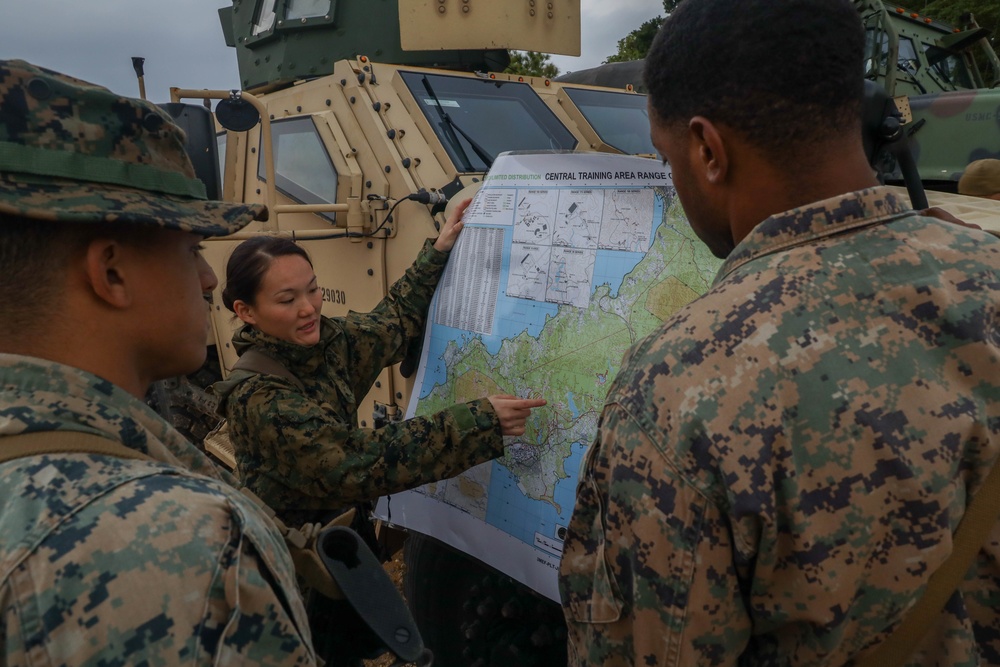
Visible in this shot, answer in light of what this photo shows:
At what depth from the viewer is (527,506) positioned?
184cm

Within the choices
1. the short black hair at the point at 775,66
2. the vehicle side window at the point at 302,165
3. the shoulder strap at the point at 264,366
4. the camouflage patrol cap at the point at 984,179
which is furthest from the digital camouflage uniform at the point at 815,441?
the camouflage patrol cap at the point at 984,179

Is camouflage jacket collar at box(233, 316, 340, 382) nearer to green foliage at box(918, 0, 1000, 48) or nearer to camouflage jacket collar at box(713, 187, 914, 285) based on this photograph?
camouflage jacket collar at box(713, 187, 914, 285)

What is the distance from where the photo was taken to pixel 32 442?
0.84 m

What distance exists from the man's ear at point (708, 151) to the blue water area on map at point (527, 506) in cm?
82

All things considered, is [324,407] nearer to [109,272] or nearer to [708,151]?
[109,272]

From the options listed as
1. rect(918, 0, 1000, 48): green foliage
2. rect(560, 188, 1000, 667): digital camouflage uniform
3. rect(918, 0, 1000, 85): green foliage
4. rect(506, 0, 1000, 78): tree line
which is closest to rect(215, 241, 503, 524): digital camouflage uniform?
rect(560, 188, 1000, 667): digital camouflage uniform

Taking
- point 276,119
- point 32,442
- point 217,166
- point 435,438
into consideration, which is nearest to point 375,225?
point 217,166

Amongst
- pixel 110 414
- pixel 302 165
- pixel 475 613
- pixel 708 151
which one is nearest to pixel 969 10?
pixel 302 165

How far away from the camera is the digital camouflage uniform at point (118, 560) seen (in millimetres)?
763

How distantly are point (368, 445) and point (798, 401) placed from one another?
1194mm

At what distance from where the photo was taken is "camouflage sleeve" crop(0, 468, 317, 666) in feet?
2.50

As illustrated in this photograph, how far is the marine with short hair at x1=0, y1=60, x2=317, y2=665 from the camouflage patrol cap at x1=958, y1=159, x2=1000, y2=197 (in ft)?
11.7

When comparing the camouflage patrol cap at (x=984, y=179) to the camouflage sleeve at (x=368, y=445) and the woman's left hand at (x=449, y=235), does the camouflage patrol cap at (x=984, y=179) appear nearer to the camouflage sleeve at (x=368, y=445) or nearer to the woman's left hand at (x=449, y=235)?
the woman's left hand at (x=449, y=235)

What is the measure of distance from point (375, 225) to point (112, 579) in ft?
8.27
